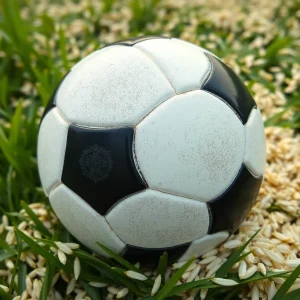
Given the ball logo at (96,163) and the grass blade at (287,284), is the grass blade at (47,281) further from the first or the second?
the grass blade at (287,284)

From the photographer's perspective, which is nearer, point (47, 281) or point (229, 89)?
point (229, 89)

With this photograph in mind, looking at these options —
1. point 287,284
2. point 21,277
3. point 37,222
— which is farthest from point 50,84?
point 287,284

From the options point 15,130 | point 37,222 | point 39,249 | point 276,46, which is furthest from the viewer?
point 276,46

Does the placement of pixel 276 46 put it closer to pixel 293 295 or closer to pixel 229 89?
pixel 229 89

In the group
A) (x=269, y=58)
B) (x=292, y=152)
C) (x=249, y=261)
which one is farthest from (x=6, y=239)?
(x=269, y=58)

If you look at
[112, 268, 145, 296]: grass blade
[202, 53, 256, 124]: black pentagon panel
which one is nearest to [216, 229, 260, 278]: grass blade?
[112, 268, 145, 296]: grass blade

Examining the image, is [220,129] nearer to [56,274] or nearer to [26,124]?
[56,274]

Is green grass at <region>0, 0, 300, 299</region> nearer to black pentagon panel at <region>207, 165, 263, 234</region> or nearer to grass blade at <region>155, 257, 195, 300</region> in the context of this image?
grass blade at <region>155, 257, 195, 300</region>

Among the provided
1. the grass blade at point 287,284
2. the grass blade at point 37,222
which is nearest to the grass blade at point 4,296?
the grass blade at point 37,222
